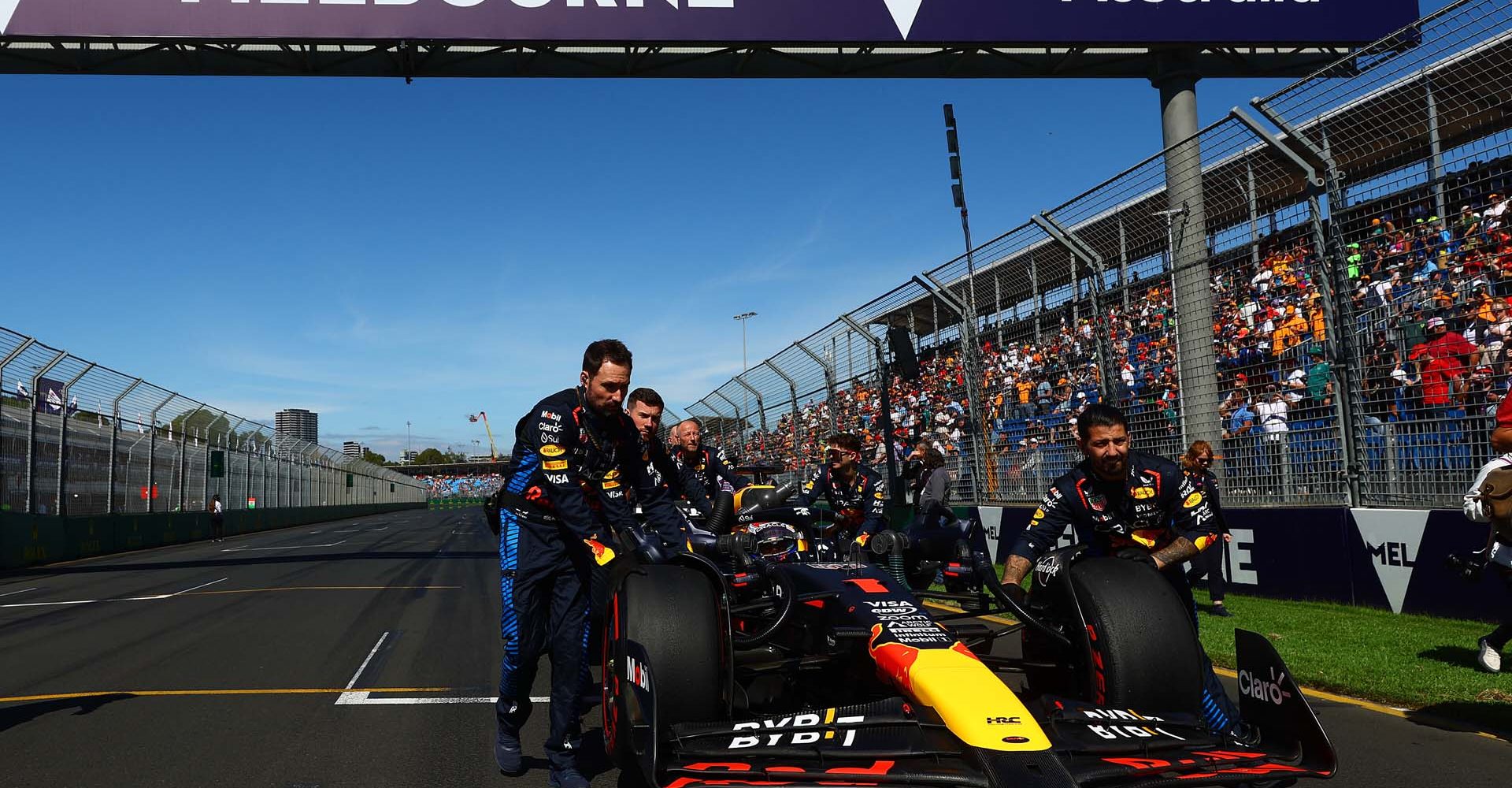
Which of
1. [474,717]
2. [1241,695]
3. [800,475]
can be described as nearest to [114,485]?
[800,475]

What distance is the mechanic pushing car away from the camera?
4664mm

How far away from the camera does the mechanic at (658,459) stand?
5.24 meters

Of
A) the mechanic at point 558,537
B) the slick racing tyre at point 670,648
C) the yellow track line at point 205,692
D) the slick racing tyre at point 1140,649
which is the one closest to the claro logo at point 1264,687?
the slick racing tyre at point 1140,649

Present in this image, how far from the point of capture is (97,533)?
23.0 meters

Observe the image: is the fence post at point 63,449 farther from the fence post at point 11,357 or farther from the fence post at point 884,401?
the fence post at point 884,401

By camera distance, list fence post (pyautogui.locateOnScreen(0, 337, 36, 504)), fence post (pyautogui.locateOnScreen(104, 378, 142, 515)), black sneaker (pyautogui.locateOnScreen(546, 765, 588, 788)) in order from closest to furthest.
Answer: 1. black sneaker (pyautogui.locateOnScreen(546, 765, 588, 788))
2. fence post (pyautogui.locateOnScreen(0, 337, 36, 504))
3. fence post (pyautogui.locateOnScreen(104, 378, 142, 515))

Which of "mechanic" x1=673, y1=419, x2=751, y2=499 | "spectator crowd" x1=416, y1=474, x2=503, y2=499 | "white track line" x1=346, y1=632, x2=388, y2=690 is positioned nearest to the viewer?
"white track line" x1=346, y1=632, x2=388, y2=690

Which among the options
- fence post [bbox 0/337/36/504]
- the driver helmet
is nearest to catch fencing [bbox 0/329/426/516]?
fence post [bbox 0/337/36/504]

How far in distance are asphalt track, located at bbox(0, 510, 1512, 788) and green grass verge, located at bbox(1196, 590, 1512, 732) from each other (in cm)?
37

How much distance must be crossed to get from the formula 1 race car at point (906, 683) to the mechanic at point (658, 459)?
28 centimetres

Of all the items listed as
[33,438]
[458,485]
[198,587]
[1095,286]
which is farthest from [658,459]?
[458,485]

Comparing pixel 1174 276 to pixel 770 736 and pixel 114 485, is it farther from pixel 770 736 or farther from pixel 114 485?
pixel 114 485

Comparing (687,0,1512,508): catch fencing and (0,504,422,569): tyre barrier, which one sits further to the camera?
(0,504,422,569): tyre barrier

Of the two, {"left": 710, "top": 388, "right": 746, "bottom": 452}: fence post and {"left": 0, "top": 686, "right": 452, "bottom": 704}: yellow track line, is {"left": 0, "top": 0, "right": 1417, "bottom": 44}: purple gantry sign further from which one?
{"left": 710, "top": 388, "right": 746, "bottom": 452}: fence post
